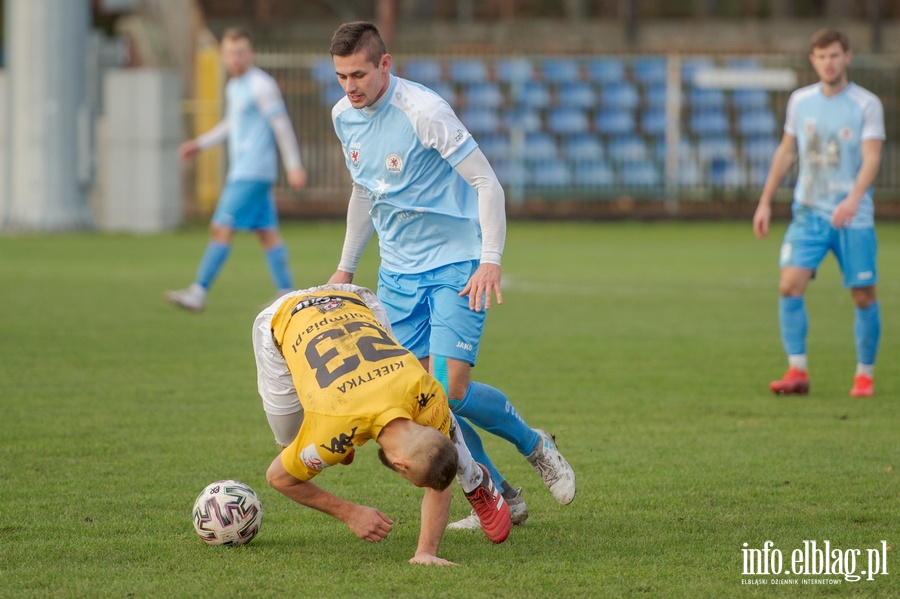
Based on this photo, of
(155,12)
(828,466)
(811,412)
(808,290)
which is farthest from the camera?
(155,12)

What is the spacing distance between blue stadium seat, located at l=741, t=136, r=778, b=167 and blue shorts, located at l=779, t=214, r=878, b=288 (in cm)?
1887

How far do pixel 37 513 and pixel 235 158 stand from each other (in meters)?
7.40

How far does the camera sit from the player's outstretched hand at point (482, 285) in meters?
5.11

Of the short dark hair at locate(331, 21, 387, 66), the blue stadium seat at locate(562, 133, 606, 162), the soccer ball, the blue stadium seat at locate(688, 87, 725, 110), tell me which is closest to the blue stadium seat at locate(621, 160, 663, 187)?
the blue stadium seat at locate(562, 133, 606, 162)

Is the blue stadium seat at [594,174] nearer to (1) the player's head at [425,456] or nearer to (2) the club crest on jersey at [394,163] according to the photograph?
(2) the club crest on jersey at [394,163]

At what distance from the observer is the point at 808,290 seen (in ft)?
46.6

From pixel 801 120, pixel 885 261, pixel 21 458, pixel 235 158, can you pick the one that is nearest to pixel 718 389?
pixel 801 120

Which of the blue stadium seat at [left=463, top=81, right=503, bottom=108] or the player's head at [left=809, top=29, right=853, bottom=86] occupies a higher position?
the player's head at [left=809, top=29, right=853, bottom=86]

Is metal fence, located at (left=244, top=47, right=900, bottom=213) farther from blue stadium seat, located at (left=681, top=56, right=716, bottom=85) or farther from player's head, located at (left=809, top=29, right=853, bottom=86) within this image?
player's head, located at (left=809, top=29, right=853, bottom=86)

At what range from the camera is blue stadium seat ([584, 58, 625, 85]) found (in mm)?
26875

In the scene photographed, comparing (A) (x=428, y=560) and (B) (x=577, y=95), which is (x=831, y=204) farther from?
(B) (x=577, y=95)

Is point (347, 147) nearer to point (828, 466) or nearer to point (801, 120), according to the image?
point (828, 466)

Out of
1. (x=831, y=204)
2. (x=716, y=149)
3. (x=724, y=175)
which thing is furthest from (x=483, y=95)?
(x=831, y=204)

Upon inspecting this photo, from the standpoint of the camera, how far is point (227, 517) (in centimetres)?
485
